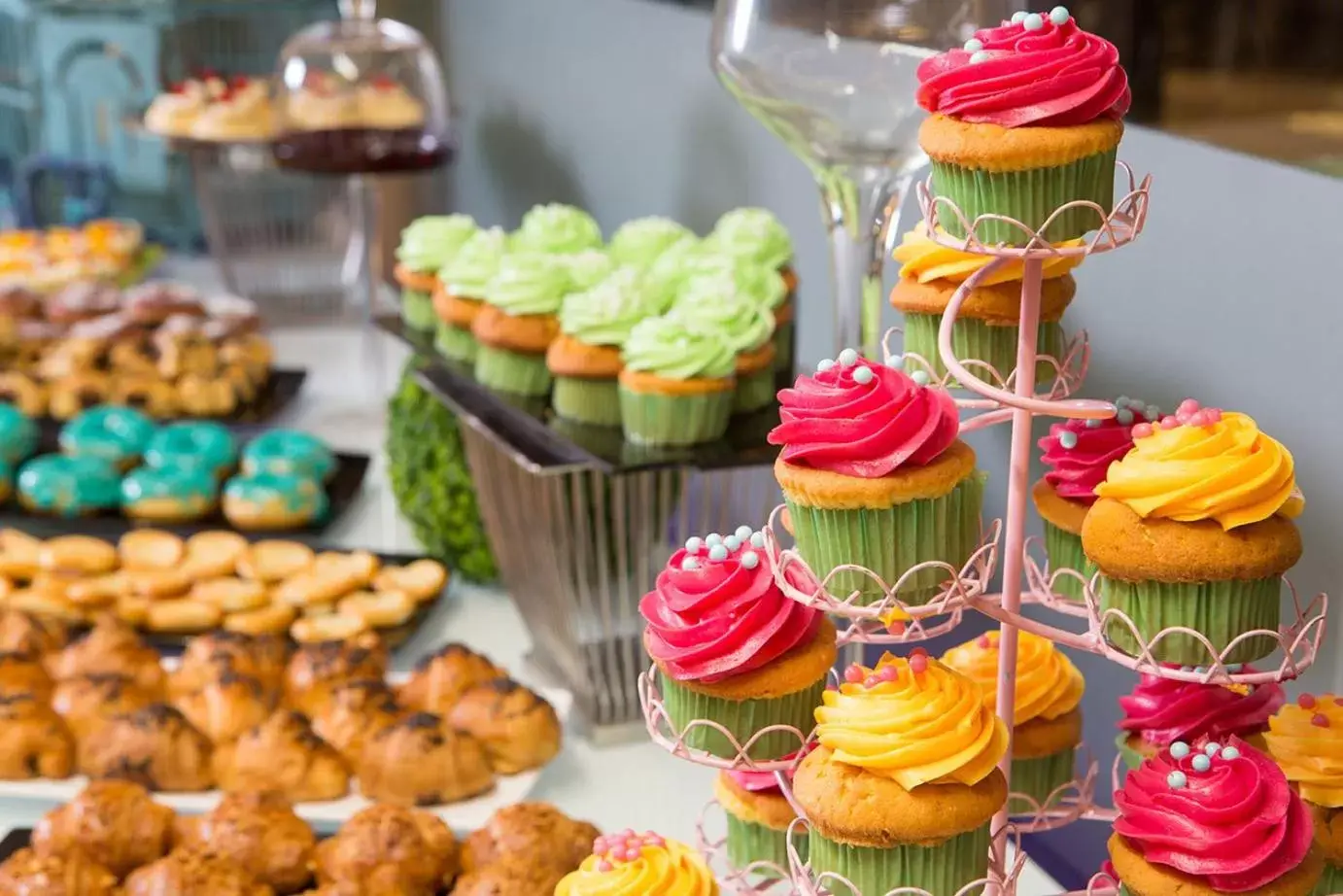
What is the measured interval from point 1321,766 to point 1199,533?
0.20 metres

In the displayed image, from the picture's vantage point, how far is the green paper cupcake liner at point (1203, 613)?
33.9 inches

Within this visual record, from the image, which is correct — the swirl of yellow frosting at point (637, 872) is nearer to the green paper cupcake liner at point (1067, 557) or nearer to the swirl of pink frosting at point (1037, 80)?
the green paper cupcake liner at point (1067, 557)

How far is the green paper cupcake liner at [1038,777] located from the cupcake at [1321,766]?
0.18m

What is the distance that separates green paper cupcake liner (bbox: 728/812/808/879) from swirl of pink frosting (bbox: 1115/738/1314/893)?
0.84 feet

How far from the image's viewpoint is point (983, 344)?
105 cm

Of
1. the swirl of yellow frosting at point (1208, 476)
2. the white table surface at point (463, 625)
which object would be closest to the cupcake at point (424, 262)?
the white table surface at point (463, 625)

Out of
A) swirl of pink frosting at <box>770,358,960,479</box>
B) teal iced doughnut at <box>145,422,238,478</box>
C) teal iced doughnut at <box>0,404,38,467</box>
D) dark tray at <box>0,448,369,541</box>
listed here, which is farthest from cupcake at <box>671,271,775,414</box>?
teal iced doughnut at <box>0,404,38,467</box>

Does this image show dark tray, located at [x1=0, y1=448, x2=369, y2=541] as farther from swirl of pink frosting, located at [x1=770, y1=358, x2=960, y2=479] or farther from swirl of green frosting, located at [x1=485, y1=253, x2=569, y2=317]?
swirl of pink frosting, located at [x1=770, y1=358, x2=960, y2=479]

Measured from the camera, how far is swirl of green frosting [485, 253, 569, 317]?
1.62m

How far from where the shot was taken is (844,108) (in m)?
1.36

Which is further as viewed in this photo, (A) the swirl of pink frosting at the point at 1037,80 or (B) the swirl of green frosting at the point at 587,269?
(B) the swirl of green frosting at the point at 587,269

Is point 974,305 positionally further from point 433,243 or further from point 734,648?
point 433,243

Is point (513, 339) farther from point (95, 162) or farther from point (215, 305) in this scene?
point (95, 162)

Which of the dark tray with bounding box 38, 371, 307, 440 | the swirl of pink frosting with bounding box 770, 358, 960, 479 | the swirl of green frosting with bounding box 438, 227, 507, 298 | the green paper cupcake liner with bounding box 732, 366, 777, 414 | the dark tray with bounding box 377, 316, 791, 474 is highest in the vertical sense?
the swirl of pink frosting with bounding box 770, 358, 960, 479
